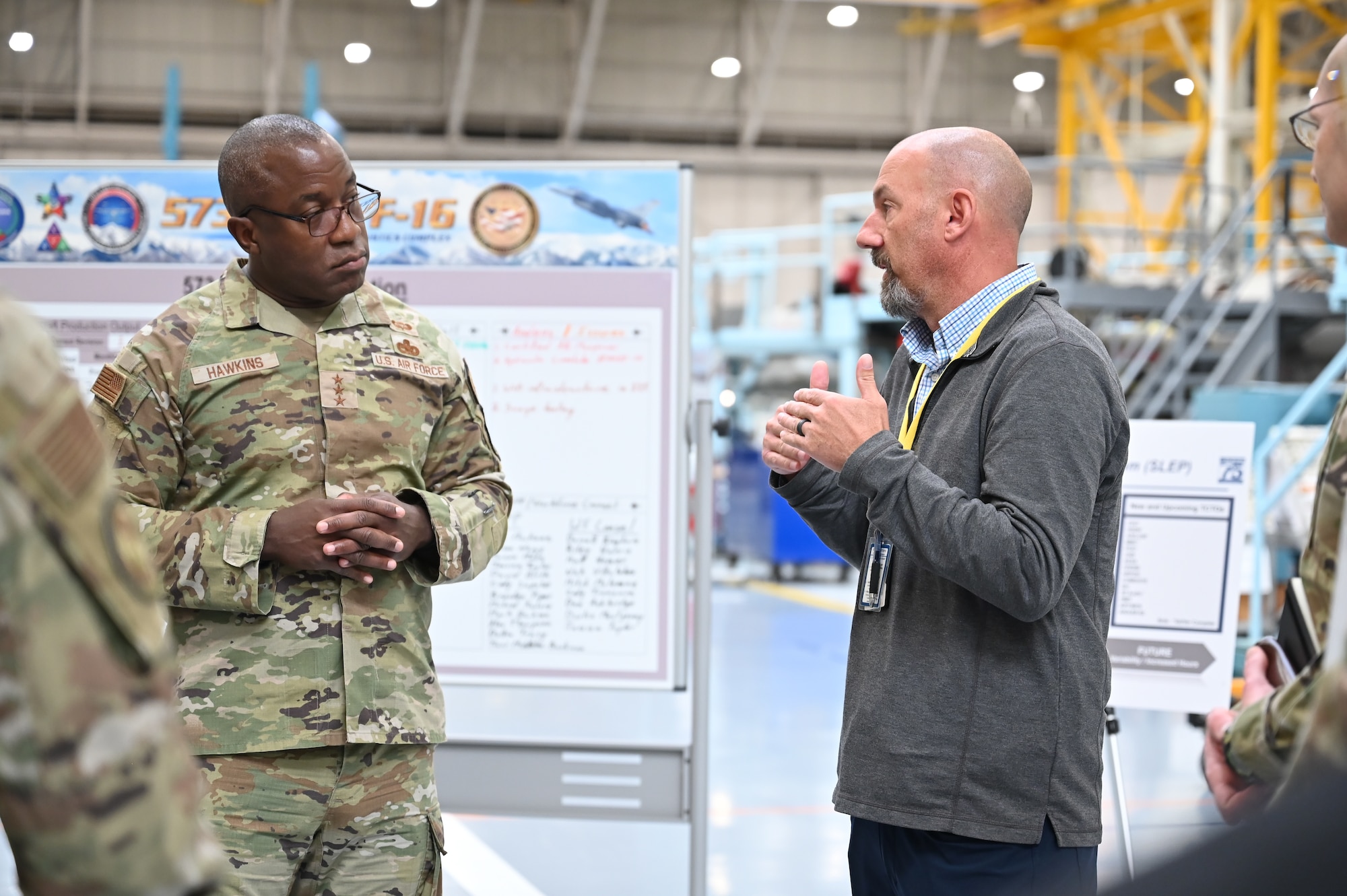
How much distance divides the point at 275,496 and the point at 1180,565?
2.45m

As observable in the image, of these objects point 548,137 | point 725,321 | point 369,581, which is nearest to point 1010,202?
point 369,581

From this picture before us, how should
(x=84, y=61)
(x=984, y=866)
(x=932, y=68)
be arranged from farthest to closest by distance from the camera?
(x=932, y=68) < (x=84, y=61) < (x=984, y=866)

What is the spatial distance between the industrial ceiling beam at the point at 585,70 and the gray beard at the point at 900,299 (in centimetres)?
1640

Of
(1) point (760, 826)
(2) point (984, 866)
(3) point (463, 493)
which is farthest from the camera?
(1) point (760, 826)

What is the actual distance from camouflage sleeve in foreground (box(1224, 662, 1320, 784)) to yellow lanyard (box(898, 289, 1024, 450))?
692mm

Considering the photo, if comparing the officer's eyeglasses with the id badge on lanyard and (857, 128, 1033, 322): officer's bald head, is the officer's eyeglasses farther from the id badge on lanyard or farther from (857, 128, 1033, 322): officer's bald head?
the id badge on lanyard

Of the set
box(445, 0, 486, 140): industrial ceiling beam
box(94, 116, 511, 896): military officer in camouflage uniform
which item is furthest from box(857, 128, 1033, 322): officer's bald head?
box(445, 0, 486, 140): industrial ceiling beam

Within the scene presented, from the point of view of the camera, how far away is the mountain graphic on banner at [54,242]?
11.6 feet

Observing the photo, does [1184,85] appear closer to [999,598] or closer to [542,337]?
[542,337]

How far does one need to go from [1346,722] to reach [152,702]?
81cm

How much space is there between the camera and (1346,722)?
0.86m

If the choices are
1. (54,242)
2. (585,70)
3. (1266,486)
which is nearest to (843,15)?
(585,70)

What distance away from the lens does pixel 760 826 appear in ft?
16.1

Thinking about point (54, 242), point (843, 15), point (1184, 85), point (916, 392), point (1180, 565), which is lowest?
point (1180, 565)
